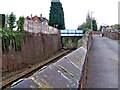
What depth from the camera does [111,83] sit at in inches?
373

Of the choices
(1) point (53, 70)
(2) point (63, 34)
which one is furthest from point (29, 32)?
(2) point (63, 34)

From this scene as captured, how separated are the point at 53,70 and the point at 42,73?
25 centimetres

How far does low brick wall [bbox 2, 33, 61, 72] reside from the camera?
2753cm

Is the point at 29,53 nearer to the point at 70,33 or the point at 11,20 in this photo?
the point at 11,20

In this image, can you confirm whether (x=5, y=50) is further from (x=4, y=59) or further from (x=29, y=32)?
(x=29, y=32)

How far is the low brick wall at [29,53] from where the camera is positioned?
27.5 m

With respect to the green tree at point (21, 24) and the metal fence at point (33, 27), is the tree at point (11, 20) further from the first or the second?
the metal fence at point (33, 27)

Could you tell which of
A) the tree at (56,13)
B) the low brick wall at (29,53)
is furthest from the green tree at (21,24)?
the tree at (56,13)

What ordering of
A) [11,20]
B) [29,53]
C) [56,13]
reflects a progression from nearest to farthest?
Answer: 1. [11,20]
2. [29,53]
3. [56,13]

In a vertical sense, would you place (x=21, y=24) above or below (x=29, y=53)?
above

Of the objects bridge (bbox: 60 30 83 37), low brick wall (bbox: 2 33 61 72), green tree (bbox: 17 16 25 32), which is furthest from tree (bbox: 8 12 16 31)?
bridge (bbox: 60 30 83 37)

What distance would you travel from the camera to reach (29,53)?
1421 inches

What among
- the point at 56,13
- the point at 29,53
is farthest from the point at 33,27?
the point at 56,13

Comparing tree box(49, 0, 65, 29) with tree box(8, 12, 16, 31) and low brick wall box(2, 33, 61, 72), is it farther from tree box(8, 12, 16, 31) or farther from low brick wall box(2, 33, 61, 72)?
tree box(8, 12, 16, 31)
